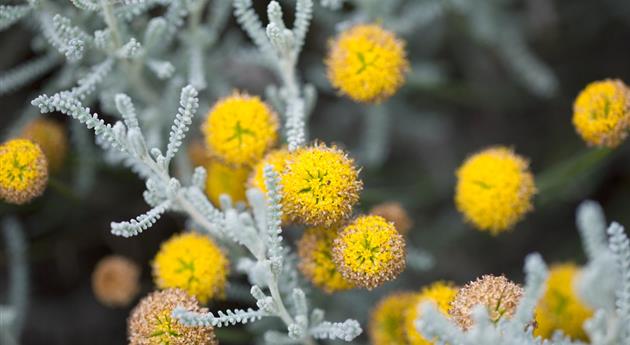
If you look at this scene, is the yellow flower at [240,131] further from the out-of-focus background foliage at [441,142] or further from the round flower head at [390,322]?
the out-of-focus background foliage at [441,142]

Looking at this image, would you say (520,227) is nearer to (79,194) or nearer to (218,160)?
(218,160)

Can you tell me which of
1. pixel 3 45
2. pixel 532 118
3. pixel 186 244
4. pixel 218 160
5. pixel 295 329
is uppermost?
pixel 532 118

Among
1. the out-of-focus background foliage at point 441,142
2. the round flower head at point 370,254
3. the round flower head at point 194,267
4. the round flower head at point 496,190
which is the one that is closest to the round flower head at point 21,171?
the round flower head at point 194,267

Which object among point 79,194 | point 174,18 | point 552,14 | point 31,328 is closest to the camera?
point 174,18

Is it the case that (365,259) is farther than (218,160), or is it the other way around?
(218,160)

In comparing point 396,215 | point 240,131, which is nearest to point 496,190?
point 396,215

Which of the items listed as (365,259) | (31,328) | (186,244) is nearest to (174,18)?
(186,244)
